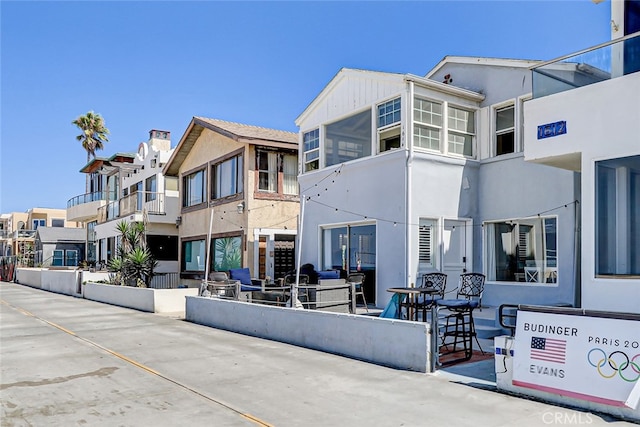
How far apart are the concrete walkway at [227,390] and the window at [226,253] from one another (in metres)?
9.04

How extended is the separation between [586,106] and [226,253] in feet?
50.4

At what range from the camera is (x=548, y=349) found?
6.20 meters

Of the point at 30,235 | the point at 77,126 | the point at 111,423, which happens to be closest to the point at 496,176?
the point at 111,423

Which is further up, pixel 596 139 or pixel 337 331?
pixel 596 139

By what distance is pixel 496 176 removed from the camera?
14195mm

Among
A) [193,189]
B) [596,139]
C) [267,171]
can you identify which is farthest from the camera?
[193,189]

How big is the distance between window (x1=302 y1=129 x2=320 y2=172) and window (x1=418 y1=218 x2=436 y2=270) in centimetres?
456

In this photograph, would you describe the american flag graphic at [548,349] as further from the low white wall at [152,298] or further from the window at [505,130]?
the low white wall at [152,298]

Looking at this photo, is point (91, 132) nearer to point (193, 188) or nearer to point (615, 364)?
point (193, 188)

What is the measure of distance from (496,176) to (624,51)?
6.50m

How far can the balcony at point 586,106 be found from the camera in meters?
7.75

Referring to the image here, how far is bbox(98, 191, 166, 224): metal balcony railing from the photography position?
2597 centimetres

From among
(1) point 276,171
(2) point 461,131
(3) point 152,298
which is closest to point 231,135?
(1) point 276,171

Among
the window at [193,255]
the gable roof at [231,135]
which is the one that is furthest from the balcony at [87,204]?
the window at [193,255]
